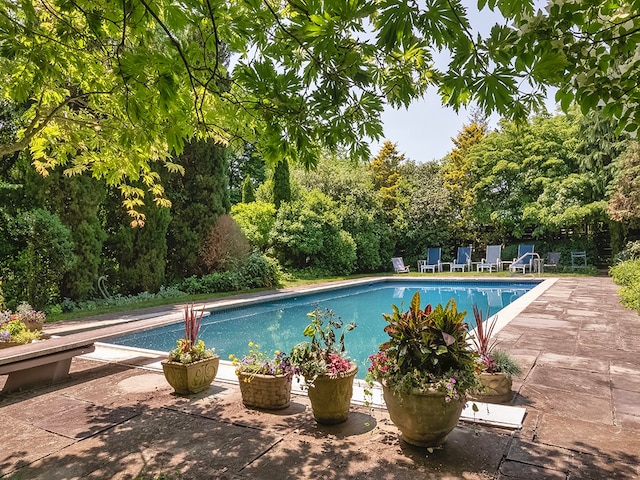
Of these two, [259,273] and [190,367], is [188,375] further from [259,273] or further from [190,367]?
[259,273]

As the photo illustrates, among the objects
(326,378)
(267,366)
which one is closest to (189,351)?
(267,366)

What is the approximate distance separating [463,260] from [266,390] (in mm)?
17184

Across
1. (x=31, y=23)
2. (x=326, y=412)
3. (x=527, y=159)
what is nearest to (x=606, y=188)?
(x=527, y=159)

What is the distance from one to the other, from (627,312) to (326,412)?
721 cm

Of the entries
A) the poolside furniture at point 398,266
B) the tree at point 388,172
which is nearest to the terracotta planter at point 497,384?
the poolside furniture at point 398,266

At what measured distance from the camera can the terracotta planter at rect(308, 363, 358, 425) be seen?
122 inches

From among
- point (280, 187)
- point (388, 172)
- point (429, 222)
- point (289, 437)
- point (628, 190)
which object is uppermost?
point (388, 172)

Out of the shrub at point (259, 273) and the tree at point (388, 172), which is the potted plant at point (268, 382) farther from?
the tree at point (388, 172)

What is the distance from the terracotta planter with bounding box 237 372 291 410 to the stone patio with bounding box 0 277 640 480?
106 millimetres

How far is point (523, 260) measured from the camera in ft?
56.9

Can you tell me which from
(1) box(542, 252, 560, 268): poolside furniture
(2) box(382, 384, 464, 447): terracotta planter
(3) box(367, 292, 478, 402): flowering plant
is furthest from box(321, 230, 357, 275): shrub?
(2) box(382, 384, 464, 447): terracotta planter

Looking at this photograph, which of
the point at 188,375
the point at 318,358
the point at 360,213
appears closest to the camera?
the point at 318,358

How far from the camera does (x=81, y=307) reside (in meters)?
9.34

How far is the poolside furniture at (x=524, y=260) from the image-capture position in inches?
667
